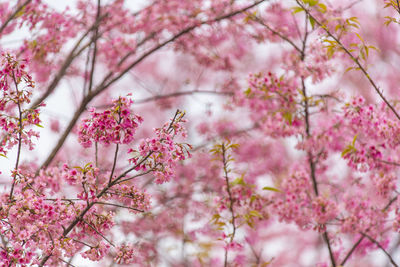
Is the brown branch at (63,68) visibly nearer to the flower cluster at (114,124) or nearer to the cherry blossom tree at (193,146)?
the cherry blossom tree at (193,146)

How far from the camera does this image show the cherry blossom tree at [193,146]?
7.88 feet

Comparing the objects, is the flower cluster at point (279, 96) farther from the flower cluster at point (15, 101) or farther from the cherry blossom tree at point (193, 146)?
the flower cluster at point (15, 101)

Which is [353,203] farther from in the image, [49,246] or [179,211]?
[49,246]

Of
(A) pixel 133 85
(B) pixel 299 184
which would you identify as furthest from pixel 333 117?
(A) pixel 133 85

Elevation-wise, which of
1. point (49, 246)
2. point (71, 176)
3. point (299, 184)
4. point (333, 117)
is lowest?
point (49, 246)

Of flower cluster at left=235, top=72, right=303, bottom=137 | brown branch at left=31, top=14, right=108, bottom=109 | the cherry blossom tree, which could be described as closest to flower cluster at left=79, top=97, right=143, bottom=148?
the cherry blossom tree

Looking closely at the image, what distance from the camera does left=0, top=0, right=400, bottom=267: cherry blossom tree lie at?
240 centimetres

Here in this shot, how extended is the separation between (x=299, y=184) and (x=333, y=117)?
83 centimetres

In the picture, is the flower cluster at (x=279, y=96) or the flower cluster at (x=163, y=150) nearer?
the flower cluster at (x=163, y=150)

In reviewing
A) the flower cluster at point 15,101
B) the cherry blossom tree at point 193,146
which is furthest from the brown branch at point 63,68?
the flower cluster at point 15,101

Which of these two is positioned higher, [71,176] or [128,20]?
[128,20]

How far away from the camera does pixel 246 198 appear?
12.6 ft

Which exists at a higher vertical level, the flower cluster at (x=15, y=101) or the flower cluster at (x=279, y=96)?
the flower cluster at (x=279, y=96)

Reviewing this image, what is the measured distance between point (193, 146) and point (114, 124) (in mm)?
1100
